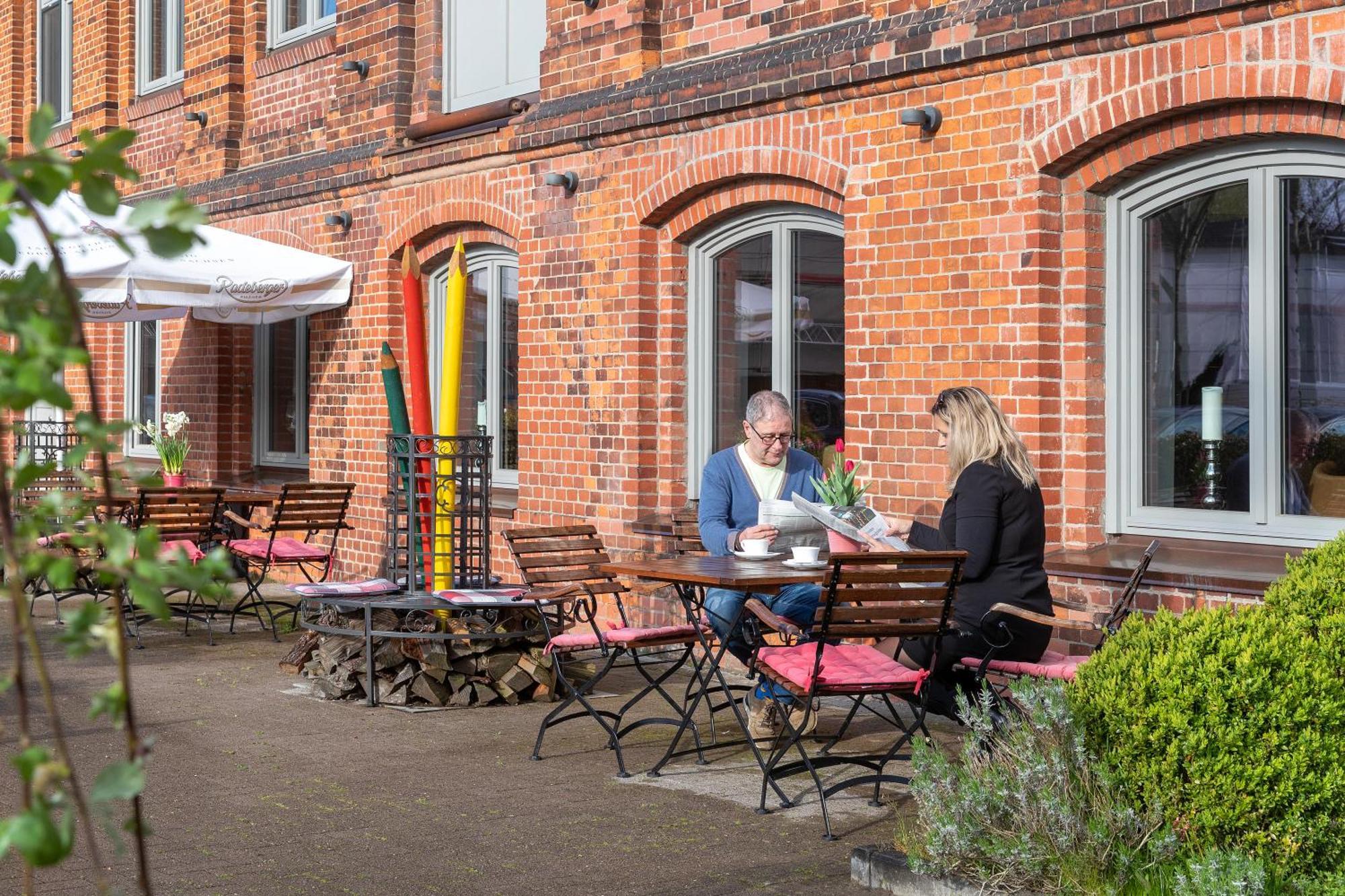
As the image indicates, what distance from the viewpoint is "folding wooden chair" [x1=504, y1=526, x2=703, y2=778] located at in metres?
6.92

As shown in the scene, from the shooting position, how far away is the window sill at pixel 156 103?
16297mm

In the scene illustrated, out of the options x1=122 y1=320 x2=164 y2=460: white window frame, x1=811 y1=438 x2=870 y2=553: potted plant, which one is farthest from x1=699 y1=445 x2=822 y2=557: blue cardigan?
x1=122 y1=320 x2=164 y2=460: white window frame

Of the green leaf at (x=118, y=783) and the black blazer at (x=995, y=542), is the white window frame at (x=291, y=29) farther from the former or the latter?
the green leaf at (x=118, y=783)

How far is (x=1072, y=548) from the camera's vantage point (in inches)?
310

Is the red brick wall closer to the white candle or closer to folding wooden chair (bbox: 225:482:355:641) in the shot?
the white candle

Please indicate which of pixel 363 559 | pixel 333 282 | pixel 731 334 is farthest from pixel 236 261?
pixel 731 334

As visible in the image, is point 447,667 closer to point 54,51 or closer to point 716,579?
point 716,579

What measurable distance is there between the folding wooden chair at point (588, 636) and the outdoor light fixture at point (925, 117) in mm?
2577

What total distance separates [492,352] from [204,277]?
2.13 m

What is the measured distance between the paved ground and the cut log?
0.67 m

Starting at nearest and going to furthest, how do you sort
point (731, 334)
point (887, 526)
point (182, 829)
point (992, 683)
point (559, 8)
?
point (182, 829) < point (887, 526) < point (992, 683) < point (731, 334) < point (559, 8)

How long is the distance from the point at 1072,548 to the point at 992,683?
85 cm

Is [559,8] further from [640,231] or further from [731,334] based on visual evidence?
[731,334]

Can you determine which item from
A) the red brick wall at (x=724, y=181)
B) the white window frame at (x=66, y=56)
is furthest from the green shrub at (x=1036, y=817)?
the white window frame at (x=66, y=56)
